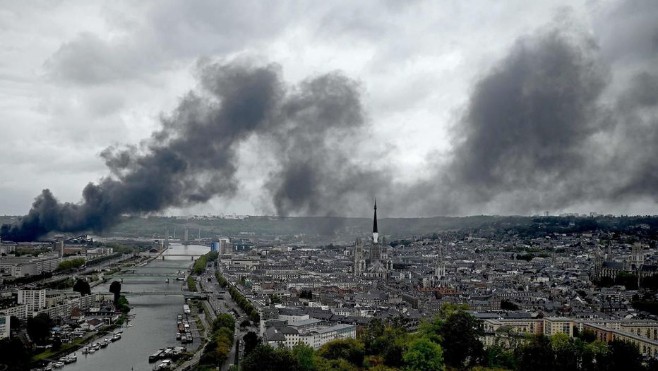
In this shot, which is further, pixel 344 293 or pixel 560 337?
pixel 344 293

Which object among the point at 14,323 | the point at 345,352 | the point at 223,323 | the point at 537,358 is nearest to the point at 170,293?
the point at 14,323

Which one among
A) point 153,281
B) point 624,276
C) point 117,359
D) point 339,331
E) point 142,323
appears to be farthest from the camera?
point 153,281

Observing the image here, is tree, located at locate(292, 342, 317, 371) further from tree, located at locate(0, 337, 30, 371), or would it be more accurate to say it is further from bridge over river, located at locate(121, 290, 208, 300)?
bridge over river, located at locate(121, 290, 208, 300)

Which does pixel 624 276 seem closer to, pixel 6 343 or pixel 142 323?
pixel 142 323

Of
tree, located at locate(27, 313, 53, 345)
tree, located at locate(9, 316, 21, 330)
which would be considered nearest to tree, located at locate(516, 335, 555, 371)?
tree, located at locate(27, 313, 53, 345)

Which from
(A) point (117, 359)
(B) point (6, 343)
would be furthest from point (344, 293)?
(B) point (6, 343)

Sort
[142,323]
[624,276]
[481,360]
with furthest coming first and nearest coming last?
[624,276], [142,323], [481,360]
